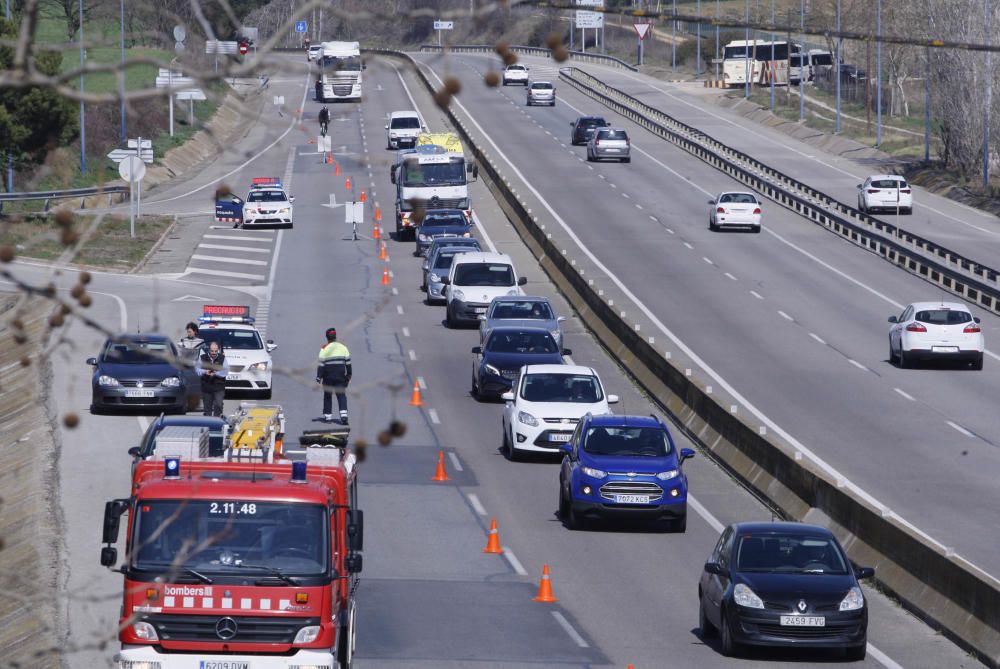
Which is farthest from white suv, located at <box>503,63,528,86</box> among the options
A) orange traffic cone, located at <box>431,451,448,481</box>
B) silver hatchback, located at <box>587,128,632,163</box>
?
orange traffic cone, located at <box>431,451,448,481</box>

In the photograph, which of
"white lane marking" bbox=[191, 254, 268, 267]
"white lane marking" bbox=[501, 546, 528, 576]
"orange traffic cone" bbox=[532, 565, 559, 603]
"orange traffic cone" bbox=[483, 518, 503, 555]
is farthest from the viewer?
"white lane marking" bbox=[191, 254, 268, 267]

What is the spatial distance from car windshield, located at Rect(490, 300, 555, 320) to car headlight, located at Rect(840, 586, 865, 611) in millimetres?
21802

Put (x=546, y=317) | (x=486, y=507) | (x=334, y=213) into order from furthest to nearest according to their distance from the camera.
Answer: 1. (x=334, y=213)
2. (x=546, y=317)
3. (x=486, y=507)

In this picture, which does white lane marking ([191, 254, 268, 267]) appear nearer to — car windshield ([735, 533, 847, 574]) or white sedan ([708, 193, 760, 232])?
white sedan ([708, 193, 760, 232])

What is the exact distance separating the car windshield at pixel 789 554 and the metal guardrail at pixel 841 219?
30700 mm

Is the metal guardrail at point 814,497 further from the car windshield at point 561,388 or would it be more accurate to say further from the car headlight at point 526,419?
the car headlight at point 526,419

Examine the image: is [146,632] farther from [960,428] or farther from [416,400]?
[960,428]

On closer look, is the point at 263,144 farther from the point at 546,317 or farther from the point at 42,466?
the point at 42,466

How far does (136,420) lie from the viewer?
2988 centimetres

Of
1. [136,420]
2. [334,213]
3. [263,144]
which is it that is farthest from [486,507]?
[263,144]

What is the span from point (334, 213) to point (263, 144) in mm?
24708

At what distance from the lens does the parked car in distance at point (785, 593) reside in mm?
Result: 15516

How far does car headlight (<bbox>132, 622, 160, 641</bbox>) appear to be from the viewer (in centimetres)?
1198

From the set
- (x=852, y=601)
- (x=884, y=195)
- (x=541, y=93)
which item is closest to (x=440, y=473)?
(x=852, y=601)
